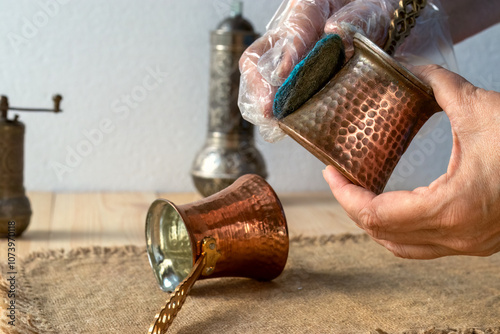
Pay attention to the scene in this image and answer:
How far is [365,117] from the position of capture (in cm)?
70

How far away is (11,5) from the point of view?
1578mm

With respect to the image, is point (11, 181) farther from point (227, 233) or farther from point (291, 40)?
point (291, 40)

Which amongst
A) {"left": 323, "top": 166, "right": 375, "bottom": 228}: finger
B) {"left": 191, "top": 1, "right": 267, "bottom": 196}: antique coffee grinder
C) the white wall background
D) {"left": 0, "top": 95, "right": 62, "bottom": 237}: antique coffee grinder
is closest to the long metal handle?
{"left": 323, "top": 166, "right": 375, "bottom": 228}: finger

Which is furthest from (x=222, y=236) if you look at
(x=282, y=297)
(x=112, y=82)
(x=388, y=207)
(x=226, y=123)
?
(x=112, y=82)

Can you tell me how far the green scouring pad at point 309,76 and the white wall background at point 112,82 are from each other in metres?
1.04

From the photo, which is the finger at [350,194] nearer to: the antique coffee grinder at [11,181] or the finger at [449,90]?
the finger at [449,90]

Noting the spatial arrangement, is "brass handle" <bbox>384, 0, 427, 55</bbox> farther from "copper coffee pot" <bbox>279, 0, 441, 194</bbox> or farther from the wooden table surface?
the wooden table surface

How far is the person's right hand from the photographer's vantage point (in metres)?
0.78

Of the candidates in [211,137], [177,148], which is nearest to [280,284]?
[211,137]

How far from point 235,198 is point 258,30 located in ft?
3.32

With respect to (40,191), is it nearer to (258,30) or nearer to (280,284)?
(258,30)

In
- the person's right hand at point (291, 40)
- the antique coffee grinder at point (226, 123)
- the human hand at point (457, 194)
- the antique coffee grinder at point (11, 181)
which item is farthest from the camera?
the antique coffee grinder at point (226, 123)

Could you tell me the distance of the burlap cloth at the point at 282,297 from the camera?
740mm

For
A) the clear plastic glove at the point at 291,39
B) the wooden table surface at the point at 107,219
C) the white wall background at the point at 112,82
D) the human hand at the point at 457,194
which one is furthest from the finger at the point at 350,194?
the white wall background at the point at 112,82
